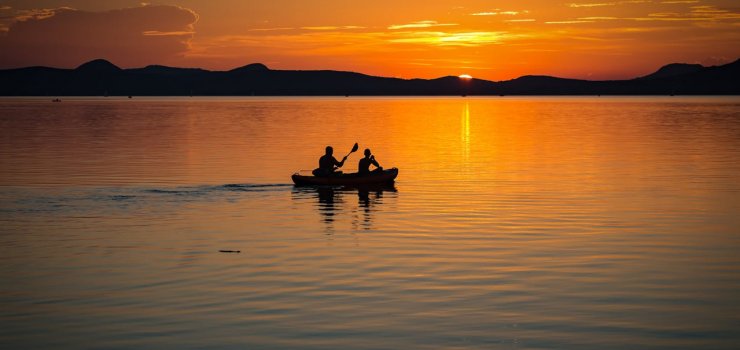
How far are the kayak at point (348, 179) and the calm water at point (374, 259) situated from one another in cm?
71

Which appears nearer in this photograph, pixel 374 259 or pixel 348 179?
pixel 374 259

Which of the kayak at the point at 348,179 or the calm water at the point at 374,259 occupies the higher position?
the kayak at the point at 348,179

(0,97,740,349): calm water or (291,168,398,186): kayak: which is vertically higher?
(291,168,398,186): kayak

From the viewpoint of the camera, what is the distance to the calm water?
14344mm

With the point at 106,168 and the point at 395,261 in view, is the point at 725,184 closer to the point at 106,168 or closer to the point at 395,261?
the point at 395,261

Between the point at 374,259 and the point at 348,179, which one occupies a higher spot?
the point at 348,179

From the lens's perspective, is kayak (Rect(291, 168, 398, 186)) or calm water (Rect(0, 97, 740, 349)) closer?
calm water (Rect(0, 97, 740, 349))

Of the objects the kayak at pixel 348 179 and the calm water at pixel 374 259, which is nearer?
the calm water at pixel 374 259

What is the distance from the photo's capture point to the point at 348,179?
119 feet

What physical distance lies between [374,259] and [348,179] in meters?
16.1

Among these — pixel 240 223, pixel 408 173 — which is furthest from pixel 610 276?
pixel 408 173

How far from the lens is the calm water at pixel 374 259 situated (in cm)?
1434

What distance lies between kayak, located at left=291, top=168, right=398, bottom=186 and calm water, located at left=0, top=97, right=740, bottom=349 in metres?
0.71

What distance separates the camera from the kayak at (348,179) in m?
36.0
